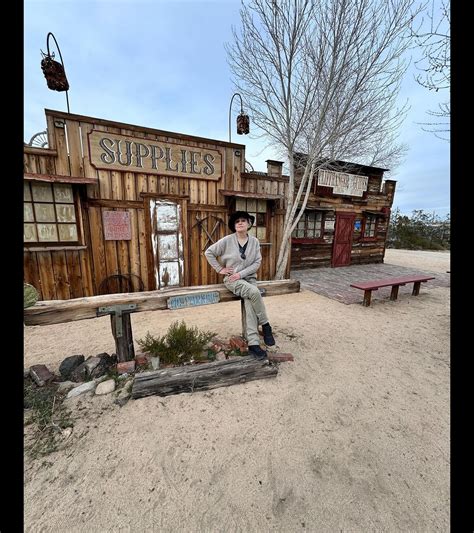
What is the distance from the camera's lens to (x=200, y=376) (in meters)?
2.50

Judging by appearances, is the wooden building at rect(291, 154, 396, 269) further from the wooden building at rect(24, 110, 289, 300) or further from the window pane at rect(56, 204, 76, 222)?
the window pane at rect(56, 204, 76, 222)

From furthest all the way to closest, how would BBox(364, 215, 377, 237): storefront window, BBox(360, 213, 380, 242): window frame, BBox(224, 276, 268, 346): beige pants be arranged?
BBox(364, 215, 377, 237): storefront window, BBox(360, 213, 380, 242): window frame, BBox(224, 276, 268, 346): beige pants

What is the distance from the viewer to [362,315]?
4730 mm

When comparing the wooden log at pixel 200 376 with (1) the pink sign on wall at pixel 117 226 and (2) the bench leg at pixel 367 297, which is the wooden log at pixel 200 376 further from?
(1) the pink sign on wall at pixel 117 226

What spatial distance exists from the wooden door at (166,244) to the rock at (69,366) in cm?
298

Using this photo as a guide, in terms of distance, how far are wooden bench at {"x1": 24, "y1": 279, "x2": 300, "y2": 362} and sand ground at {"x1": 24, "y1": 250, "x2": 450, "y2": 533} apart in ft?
2.16

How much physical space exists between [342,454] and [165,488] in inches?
50.9

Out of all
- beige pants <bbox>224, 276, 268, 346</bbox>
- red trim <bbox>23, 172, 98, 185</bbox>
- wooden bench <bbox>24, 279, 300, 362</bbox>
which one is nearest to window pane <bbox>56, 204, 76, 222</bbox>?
red trim <bbox>23, 172, 98, 185</bbox>

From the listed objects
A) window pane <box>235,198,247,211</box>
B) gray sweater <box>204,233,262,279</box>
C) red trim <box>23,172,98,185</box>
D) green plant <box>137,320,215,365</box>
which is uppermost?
red trim <box>23,172,98,185</box>

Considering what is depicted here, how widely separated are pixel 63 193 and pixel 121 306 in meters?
3.54

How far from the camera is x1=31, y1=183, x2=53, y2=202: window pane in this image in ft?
15.0

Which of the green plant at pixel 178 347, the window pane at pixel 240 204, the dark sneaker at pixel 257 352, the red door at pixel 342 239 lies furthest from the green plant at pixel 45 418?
the red door at pixel 342 239

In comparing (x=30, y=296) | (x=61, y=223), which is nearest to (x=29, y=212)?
(x=61, y=223)
